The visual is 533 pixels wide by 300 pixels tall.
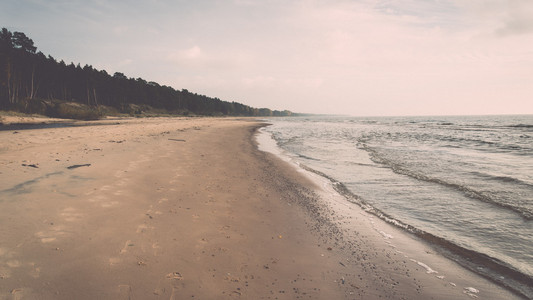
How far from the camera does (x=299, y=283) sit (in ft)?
11.4

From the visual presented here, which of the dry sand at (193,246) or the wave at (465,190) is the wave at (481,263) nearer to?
the dry sand at (193,246)

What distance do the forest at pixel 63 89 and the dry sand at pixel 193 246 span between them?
39.4 m

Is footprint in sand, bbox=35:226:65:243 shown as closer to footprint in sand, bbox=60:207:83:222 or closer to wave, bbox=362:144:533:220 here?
footprint in sand, bbox=60:207:83:222

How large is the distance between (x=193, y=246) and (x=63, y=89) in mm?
80202

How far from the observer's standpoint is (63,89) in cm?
6322

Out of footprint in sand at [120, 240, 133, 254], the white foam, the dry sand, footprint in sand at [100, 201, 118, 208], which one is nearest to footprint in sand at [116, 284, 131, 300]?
the dry sand

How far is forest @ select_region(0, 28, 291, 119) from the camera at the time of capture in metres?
38.3

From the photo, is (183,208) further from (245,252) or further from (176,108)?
(176,108)

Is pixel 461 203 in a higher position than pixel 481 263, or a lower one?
higher

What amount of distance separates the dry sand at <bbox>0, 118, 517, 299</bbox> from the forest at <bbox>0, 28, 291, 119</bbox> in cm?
3945

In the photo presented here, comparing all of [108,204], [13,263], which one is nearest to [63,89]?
[108,204]

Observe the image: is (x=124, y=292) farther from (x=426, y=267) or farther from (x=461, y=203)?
(x=461, y=203)

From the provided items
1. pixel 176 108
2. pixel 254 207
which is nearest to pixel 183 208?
pixel 254 207

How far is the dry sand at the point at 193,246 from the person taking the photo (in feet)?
10.5
